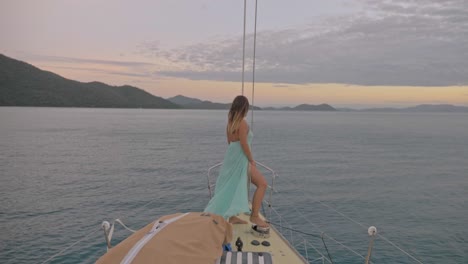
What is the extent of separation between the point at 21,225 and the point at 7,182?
8638mm

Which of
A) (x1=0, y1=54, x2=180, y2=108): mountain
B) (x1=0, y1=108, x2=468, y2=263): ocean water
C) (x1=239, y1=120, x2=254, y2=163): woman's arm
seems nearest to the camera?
(x1=239, y1=120, x2=254, y2=163): woman's arm

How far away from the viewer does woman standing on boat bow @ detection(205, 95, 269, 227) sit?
539 cm

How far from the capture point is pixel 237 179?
218 inches

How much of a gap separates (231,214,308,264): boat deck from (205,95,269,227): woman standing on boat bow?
0.22 m

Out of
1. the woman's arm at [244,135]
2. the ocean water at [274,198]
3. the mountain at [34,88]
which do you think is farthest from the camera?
the mountain at [34,88]

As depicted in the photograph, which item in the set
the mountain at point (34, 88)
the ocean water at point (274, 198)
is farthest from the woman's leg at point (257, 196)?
the mountain at point (34, 88)

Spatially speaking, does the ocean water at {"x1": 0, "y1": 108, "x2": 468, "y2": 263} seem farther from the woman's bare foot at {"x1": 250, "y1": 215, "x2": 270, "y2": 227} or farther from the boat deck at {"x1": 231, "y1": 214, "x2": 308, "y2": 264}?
the woman's bare foot at {"x1": 250, "y1": 215, "x2": 270, "y2": 227}

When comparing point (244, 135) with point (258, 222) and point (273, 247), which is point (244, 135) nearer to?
point (258, 222)

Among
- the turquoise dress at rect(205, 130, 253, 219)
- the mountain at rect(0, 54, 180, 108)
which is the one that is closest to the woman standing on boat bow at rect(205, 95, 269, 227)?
the turquoise dress at rect(205, 130, 253, 219)

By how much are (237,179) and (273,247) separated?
4.00 ft

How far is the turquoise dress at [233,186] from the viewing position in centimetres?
548

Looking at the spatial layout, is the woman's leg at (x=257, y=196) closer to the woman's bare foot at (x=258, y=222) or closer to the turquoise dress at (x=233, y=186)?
the woman's bare foot at (x=258, y=222)

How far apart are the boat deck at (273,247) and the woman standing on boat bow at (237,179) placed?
0.22 m

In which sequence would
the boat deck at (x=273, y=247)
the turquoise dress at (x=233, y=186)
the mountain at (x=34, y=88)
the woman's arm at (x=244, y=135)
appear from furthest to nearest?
the mountain at (x=34, y=88) < the turquoise dress at (x=233, y=186) < the woman's arm at (x=244, y=135) < the boat deck at (x=273, y=247)
